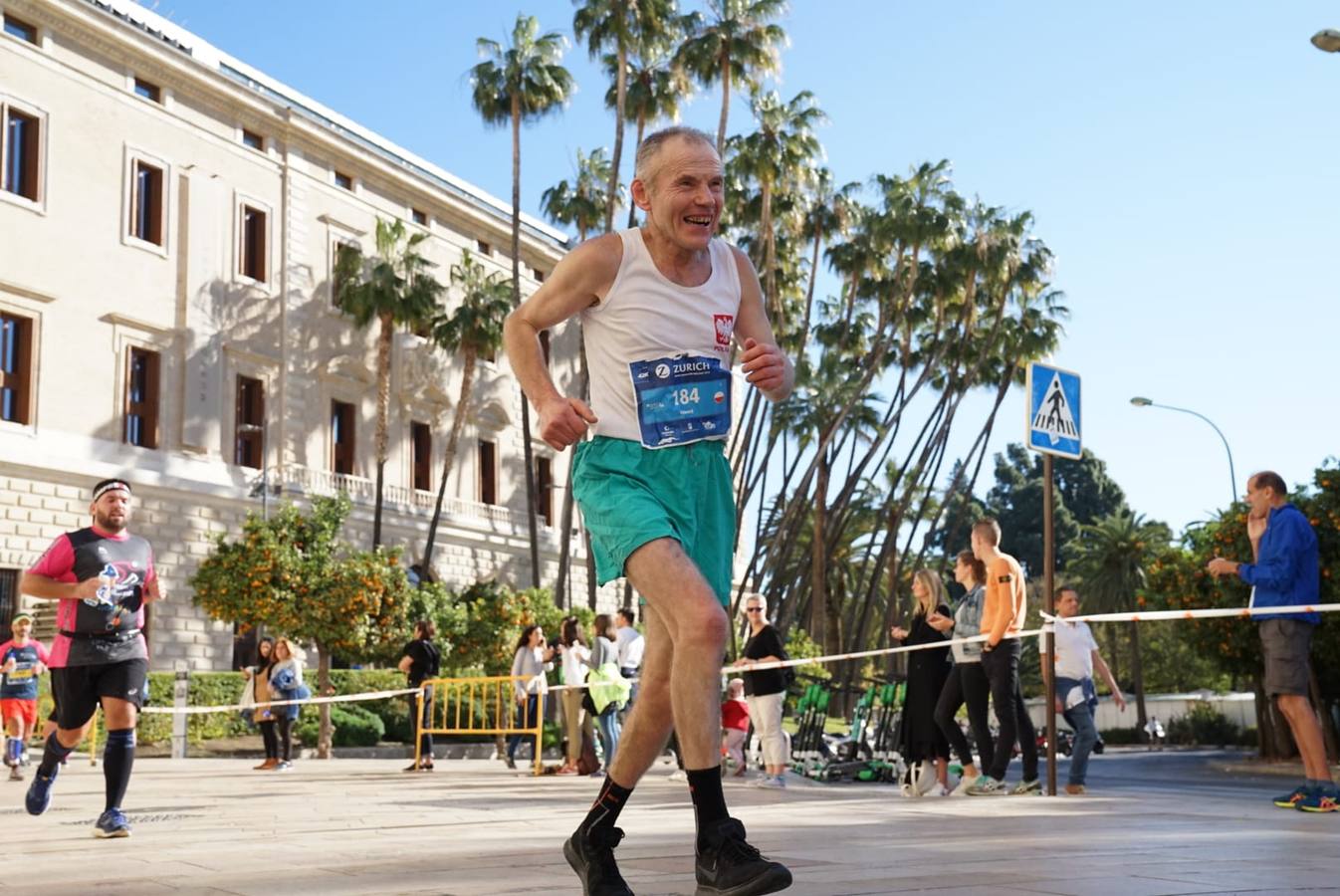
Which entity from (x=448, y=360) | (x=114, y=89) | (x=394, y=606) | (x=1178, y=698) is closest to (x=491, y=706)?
(x=394, y=606)

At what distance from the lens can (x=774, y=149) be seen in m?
40.8

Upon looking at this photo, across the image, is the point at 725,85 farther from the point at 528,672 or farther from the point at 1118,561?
the point at 1118,561

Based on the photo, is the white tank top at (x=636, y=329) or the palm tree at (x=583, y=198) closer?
the white tank top at (x=636, y=329)

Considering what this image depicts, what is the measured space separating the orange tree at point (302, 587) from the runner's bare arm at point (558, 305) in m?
24.1

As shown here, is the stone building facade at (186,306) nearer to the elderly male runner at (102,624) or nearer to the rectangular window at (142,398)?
the rectangular window at (142,398)

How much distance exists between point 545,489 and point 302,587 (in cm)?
2366

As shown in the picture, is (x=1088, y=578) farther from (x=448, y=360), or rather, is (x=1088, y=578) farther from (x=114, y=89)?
(x=114, y=89)

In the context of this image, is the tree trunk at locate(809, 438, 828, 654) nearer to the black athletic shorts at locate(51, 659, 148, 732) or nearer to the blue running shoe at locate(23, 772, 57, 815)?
the blue running shoe at locate(23, 772, 57, 815)

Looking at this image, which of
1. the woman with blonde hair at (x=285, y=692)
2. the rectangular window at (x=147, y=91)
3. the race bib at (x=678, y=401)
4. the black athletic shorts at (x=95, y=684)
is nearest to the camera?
the race bib at (x=678, y=401)

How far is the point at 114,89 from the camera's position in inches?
1318

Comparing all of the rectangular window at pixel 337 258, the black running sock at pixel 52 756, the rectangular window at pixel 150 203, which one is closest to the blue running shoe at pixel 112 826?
the black running sock at pixel 52 756

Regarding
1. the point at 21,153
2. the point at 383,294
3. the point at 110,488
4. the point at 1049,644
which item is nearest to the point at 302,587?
the point at 21,153

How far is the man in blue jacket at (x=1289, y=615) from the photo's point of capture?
27.2 ft

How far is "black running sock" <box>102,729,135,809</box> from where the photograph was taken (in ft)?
23.0
